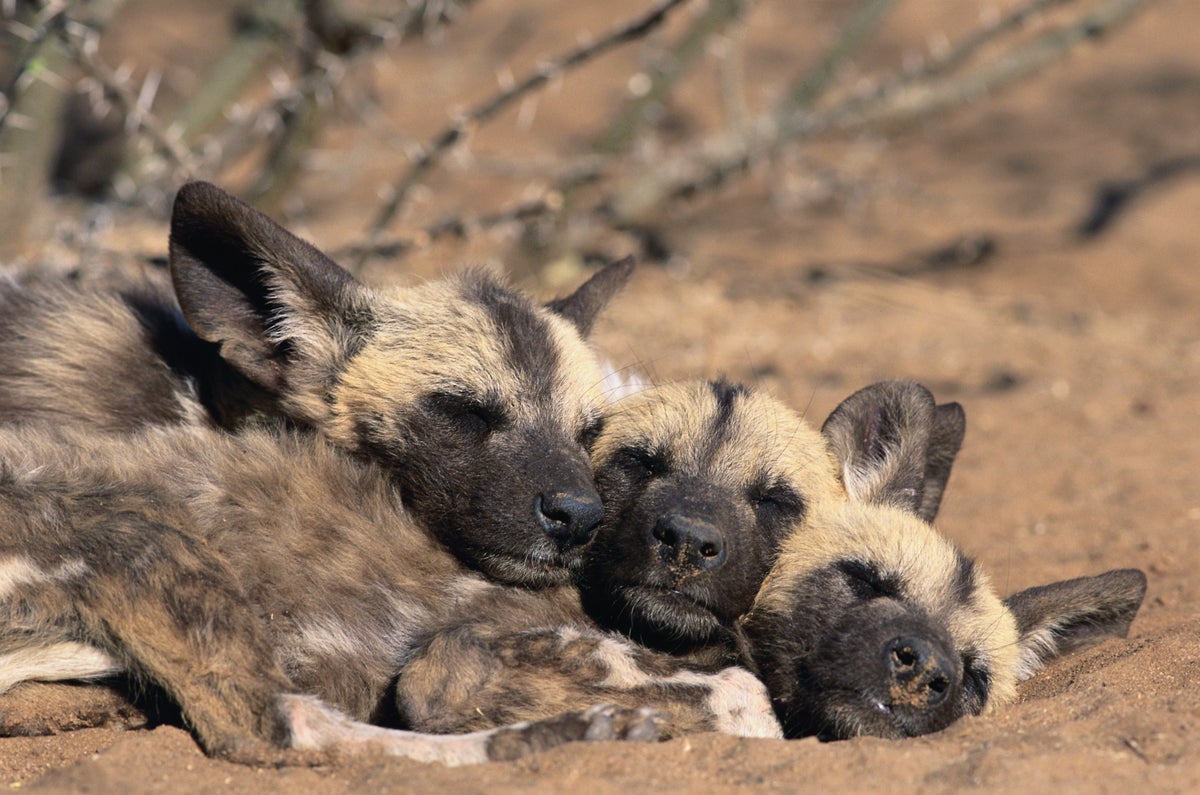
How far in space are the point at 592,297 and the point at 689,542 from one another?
132 cm

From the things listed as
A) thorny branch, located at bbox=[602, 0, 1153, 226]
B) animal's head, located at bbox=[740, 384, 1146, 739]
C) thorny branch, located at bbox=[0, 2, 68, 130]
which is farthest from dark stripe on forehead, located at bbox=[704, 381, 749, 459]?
thorny branch, located at bbox=[602, 0, 1153, 226]

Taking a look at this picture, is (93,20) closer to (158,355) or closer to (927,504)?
(158,355)

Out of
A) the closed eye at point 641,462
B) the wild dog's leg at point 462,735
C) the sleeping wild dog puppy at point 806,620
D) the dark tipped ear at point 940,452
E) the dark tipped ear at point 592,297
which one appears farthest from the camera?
the dark tipped ear at point 592,297

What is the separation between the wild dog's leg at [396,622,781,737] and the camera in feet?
9.62

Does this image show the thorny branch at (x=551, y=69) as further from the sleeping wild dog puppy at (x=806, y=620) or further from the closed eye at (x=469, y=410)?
the closed eye at (x=469, y=410)

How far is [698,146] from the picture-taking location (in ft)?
24.8

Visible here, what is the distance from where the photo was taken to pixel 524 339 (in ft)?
12.2

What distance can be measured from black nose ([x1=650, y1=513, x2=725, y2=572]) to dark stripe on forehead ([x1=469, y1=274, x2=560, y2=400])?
573 millimetres

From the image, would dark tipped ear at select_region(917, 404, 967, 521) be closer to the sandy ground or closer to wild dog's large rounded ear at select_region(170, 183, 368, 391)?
the sandy ground

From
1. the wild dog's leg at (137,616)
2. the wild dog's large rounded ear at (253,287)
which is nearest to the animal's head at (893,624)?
the wild dog's leg at (137,616)

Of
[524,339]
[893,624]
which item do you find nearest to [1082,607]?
[893,624]

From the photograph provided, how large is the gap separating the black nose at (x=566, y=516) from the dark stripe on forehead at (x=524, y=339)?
37 cm

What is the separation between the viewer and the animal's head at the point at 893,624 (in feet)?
10.2

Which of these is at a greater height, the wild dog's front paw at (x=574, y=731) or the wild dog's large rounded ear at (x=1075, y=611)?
the wild dog's front paw at (x=574, y=731)
